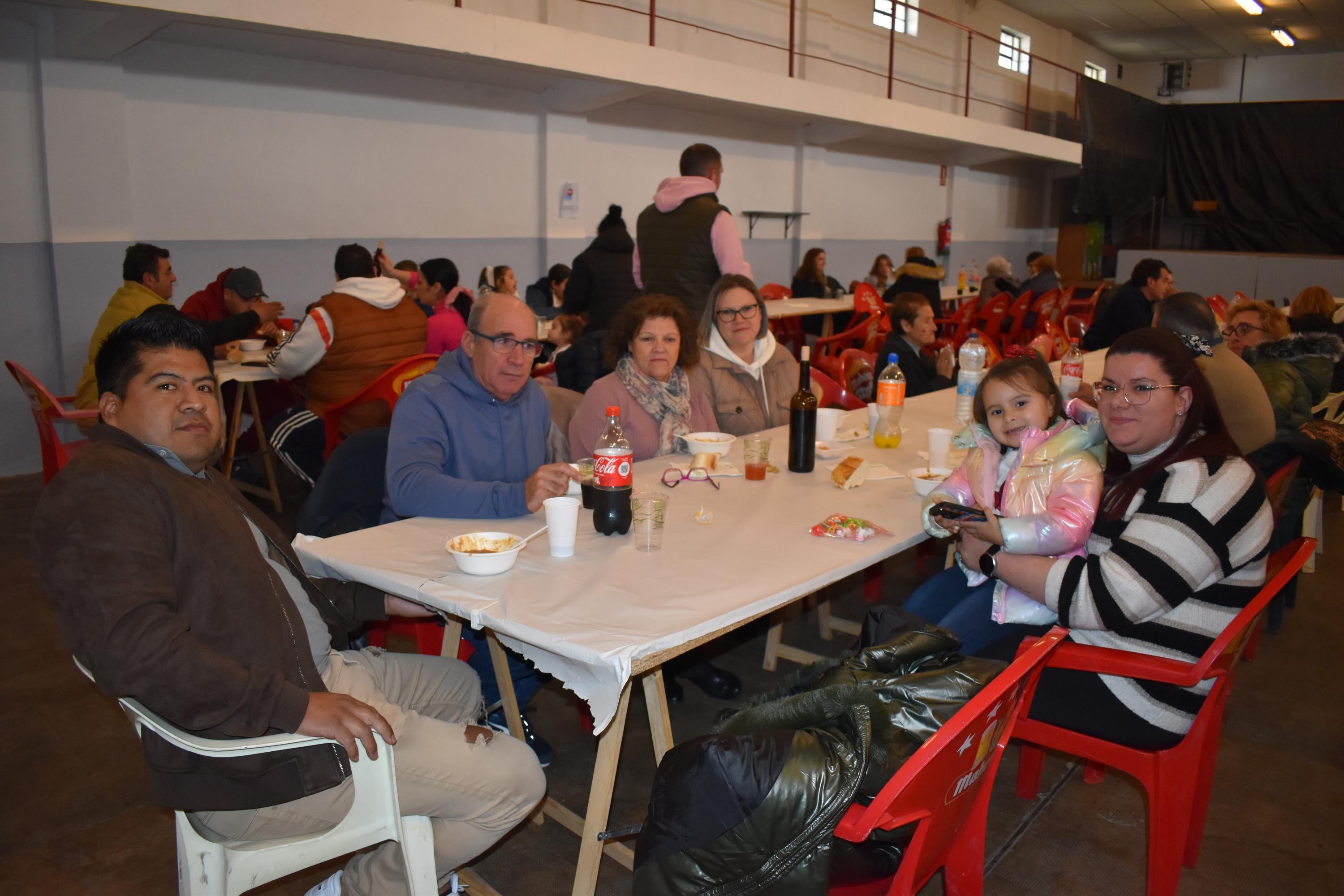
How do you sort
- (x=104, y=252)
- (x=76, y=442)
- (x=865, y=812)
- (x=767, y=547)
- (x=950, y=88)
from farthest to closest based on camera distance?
1. (x=950, y=88)
2. (x=104, y=252)
3. (x=76, y=442)
4. (x=767, y=547)
5. (x=865, y=812)

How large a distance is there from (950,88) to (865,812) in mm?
13800

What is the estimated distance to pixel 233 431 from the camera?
4.92 metres

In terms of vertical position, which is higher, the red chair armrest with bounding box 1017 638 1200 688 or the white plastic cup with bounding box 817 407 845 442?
the white plastic cup with bounding box 817 407 845 442

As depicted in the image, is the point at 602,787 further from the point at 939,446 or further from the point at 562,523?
the point at 939,446

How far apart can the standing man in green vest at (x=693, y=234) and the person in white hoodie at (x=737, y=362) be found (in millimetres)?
941

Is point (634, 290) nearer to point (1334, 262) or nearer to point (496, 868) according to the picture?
point (496, 868)

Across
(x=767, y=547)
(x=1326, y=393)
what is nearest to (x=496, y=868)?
(x=767, y=547)

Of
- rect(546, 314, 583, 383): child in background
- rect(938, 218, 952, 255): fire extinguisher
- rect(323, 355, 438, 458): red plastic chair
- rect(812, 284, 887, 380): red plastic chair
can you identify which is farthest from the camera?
rect(938, 218, 952, 255): fire extinguisher

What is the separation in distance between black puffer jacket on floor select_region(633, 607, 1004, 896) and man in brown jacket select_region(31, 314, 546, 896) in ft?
1.62

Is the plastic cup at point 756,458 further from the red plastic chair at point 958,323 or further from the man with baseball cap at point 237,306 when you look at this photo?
the red plastic chair at point 958,323

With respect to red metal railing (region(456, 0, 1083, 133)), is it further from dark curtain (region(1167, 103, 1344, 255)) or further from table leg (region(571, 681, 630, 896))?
table leg (region(571, 681, 630, 896))

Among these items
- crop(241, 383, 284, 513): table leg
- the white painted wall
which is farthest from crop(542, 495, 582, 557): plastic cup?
the white painted wall

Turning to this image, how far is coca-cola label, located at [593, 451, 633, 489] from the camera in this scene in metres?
2.04

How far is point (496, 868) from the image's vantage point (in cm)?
216
